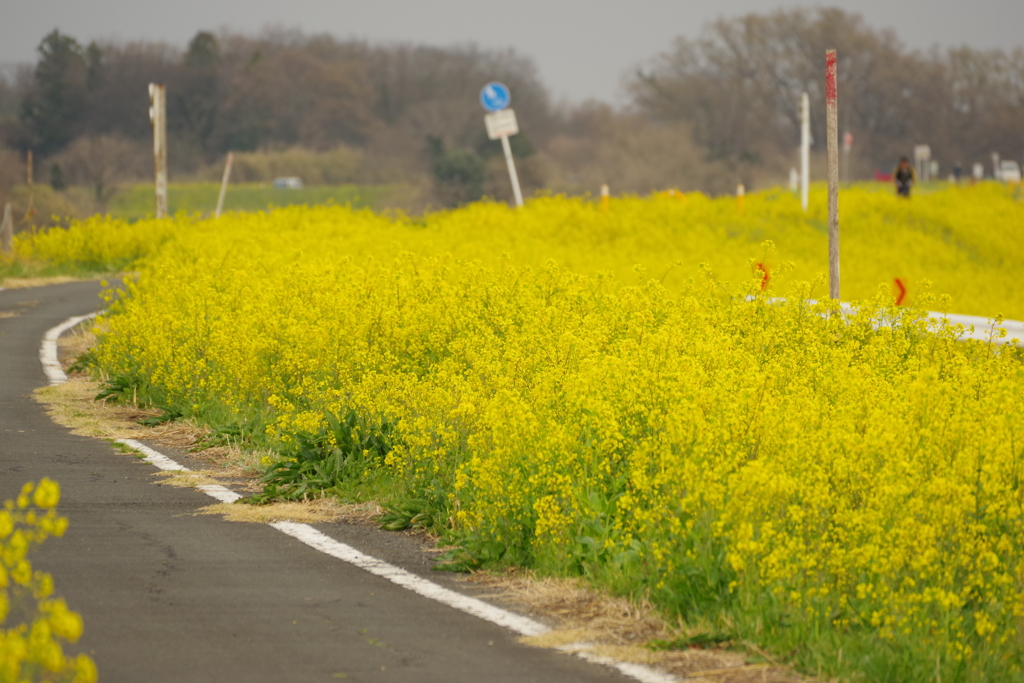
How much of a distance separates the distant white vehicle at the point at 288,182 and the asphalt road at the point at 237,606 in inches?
3180

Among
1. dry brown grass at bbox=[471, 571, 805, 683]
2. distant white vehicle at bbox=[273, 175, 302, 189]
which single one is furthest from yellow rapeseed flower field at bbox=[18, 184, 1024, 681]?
distant white vehicle at bbox=[273, 175, 302, 189]

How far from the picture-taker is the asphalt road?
4.91 meters

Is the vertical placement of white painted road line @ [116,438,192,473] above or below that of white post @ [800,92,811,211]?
below

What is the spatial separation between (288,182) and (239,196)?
11.1m

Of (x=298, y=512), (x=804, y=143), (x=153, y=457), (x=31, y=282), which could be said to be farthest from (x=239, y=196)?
(x=298, y=512)

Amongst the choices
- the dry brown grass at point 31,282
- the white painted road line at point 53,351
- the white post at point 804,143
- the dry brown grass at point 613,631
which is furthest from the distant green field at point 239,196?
the dry brown grass at point 613,631

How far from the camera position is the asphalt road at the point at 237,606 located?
491 cm

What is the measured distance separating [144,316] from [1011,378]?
26.2 ft

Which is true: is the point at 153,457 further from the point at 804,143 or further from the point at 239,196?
the point at 239,196

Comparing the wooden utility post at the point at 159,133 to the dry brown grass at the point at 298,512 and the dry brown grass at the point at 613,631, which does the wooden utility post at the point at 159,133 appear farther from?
the dry brown grass at the point at 613,631

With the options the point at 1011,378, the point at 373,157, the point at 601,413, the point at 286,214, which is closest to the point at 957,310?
the point at 286,214

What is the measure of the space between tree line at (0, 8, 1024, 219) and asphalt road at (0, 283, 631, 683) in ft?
223

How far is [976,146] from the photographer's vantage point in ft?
355

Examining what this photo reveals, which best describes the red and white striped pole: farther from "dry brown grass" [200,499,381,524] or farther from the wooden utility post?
the wooden utility post
